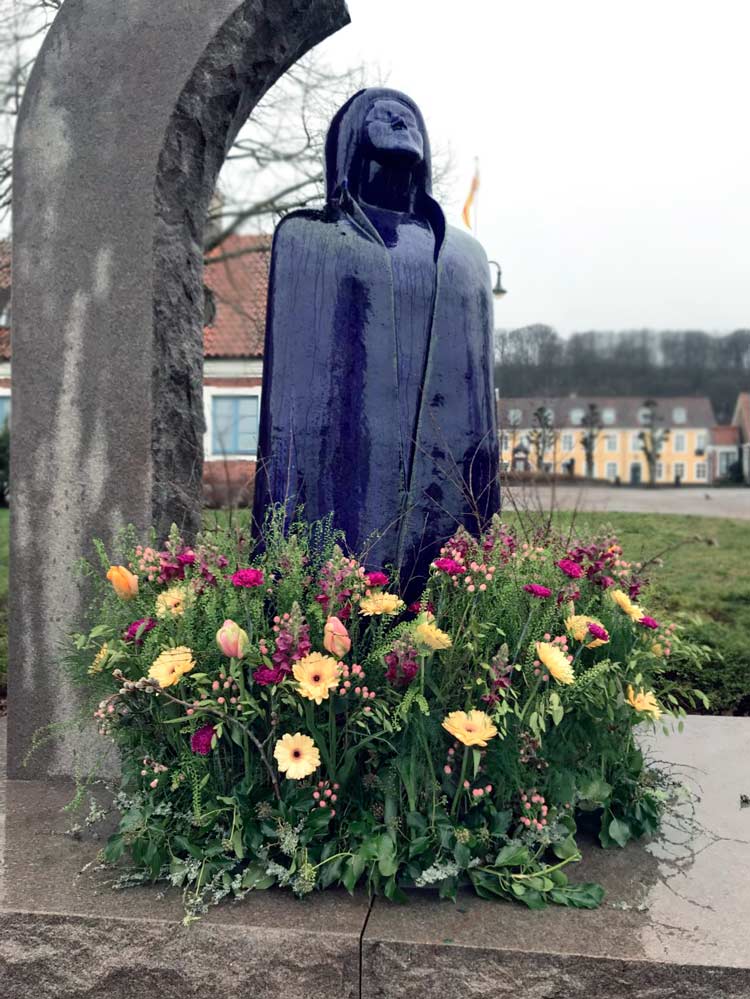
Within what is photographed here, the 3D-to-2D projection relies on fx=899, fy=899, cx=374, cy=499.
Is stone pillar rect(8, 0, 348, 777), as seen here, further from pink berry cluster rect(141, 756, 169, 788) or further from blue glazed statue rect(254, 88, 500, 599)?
pink berry cluster rect(141, 756, 169, 788)

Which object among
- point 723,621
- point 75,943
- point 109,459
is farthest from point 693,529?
point 75,943

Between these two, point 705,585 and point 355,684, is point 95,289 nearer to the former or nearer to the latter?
point 355,684

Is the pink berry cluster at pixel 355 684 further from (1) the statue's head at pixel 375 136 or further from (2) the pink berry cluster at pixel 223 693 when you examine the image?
(1) the statue's head at pixel 375 136

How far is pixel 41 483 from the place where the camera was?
10.3 ft

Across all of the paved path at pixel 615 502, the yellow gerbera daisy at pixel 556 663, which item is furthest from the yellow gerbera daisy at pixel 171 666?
the paved path at pixel 615 502

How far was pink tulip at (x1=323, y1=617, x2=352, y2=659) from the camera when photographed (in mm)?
2117

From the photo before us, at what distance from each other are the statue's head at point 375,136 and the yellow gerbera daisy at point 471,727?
1.69m

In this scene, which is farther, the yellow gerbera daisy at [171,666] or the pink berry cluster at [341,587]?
the pink berry cluster at [341,587]

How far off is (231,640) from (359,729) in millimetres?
410

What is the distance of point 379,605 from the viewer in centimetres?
222

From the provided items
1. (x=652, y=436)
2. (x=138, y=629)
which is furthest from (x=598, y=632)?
(x=652, y=436)

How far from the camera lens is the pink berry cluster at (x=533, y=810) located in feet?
7.17

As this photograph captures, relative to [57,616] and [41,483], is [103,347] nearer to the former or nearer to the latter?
[41,483]

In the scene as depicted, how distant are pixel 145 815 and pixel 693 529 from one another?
9706mm
